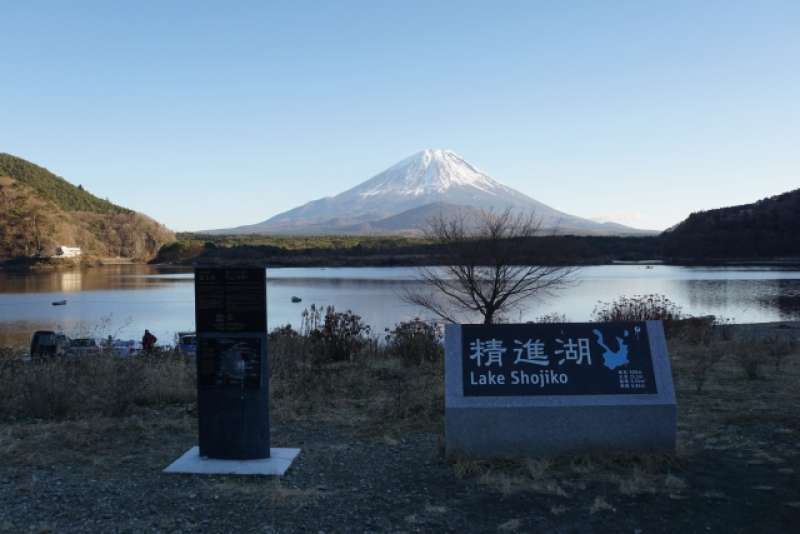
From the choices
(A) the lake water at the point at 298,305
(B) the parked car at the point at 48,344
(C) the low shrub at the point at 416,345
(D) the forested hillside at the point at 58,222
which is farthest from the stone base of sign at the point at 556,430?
(D) the forested hillside at the point at 58,222

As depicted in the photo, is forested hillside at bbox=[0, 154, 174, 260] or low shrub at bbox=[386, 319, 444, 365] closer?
low shrub at bbox=[386, 319, 444, 365]

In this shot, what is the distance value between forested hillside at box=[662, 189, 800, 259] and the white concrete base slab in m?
82.4

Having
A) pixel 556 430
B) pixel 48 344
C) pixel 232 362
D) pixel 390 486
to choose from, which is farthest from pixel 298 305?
pixel 390 486

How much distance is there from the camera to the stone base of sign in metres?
5.30

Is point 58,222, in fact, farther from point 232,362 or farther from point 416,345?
point 232,362

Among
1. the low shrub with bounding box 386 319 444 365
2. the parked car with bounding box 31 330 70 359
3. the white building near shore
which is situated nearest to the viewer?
the low shrub with bounding box 386 319 444 365

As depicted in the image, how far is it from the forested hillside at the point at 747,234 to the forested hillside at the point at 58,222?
77781 mm

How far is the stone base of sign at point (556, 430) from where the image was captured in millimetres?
5301

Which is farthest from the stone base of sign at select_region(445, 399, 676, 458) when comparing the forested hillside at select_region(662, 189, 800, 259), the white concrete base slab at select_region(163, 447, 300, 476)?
the forested hillside at select_region(662, 189, 800, 259)

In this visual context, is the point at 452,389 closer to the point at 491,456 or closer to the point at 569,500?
the point at 491,456

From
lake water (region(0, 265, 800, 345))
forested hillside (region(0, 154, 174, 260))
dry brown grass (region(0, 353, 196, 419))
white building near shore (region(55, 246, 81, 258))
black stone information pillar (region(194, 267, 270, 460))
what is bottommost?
lake water (region(0, 265, 800, 345))

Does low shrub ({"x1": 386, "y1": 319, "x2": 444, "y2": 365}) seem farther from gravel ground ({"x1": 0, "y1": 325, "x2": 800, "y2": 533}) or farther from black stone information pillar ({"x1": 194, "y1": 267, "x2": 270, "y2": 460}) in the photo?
black stone information pillar ({"x1": 194, "y1": 267, "x2": 270, "y2": 460})

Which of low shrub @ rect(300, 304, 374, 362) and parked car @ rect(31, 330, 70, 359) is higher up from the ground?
low shrub @ rect(300, 304, 374, 362)

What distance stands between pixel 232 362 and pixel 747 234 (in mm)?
83526
